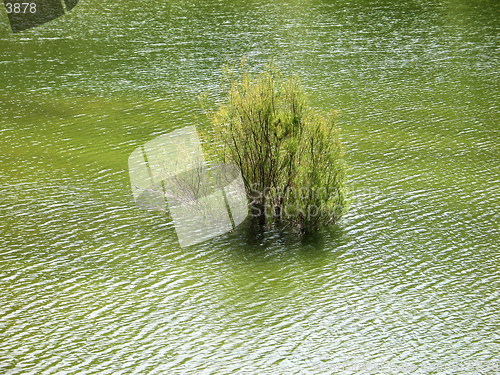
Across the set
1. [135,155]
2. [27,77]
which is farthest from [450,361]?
[27,77]

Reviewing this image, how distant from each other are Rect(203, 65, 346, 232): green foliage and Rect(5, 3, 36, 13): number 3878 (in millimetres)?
23055

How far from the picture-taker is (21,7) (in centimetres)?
3850

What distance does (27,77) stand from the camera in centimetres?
2803

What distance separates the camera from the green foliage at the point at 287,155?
1742 centimetres

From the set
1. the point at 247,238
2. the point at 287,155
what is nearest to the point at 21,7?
the point at 287,155

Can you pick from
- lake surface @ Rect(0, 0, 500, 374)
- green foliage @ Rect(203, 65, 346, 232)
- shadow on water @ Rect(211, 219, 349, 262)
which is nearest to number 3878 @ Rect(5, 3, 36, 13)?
lake surface @ Rect(0, 0, 500, 374)

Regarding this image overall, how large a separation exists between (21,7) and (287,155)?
2493cm

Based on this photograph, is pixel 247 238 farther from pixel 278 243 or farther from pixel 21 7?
pixel 21 7

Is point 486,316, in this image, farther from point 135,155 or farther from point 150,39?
point 150,39

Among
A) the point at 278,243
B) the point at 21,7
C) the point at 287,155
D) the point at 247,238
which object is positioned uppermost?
the point at 21,7

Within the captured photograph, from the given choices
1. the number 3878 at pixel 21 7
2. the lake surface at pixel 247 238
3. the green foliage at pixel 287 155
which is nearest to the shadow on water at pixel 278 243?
the lake surface at pixel 247 238

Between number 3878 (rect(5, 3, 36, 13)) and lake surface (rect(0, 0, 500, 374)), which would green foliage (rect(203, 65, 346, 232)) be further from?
number 3878 (rect(5, 3, 36, 13))

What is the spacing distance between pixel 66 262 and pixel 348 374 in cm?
611

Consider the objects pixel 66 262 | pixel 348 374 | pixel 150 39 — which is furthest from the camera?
pixel 150 39
